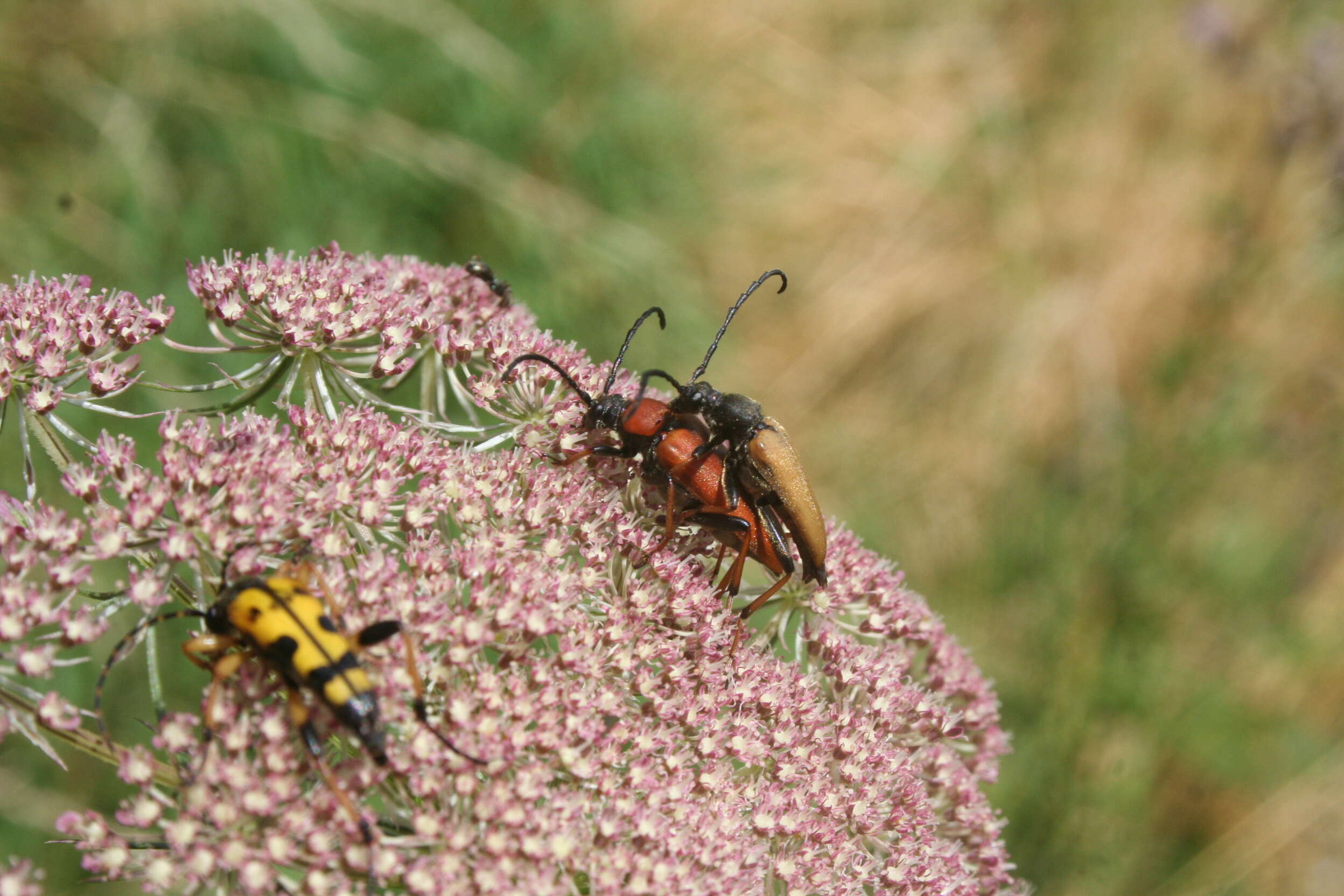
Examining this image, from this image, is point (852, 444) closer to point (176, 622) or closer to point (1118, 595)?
point (1118, 595)

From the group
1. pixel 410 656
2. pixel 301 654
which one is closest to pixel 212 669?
pixel 301 654

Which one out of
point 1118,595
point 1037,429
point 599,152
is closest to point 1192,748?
point 1118,595

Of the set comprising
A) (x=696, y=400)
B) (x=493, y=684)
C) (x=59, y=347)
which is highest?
(x=696, y=400)

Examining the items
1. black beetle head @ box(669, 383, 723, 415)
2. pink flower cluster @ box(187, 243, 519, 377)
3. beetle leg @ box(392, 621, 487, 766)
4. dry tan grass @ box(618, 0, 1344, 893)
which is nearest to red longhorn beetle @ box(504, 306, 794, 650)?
black beetle head @ box(669, 383, 723, 415)

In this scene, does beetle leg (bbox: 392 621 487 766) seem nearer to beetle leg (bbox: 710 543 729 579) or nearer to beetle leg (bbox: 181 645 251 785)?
beetle leg (bbox: 181 645 251 785)

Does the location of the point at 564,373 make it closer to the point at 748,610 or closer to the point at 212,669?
the point at 748,610

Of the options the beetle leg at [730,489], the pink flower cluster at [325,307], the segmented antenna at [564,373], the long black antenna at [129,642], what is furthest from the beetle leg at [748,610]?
the long black antenna at [129,642]
